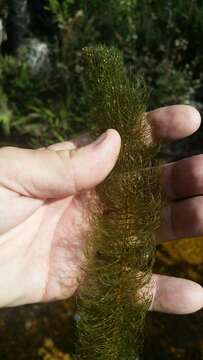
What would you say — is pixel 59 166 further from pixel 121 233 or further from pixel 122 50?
pixel 122 50

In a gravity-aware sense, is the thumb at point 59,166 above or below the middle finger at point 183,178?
above

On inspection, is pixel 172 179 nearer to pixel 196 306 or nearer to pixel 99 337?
pixel 196 306

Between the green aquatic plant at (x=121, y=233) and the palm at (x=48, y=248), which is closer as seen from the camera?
the green aquatic plant at (x=121, y=233)

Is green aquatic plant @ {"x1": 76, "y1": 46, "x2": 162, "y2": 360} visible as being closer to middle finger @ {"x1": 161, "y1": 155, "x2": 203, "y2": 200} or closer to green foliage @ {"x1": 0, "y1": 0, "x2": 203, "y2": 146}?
middle finger @ {"x1": 161, "y1": 155, "x2": 203, "y2": 200}

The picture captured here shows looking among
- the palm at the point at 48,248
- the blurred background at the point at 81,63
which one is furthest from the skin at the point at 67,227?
the blurred background at the point at 81,63

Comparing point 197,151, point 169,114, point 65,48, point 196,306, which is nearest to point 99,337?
point 196,306

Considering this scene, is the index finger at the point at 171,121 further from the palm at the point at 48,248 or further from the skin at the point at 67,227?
the palm at the point at 48,248

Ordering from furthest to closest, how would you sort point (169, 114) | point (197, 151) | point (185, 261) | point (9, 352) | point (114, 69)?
point (197, 151)
point (185, 261)
point (9, 352)
point (169, 114)
point (114, 69)

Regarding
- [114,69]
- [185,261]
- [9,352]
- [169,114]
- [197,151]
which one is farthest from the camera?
[197,151]
